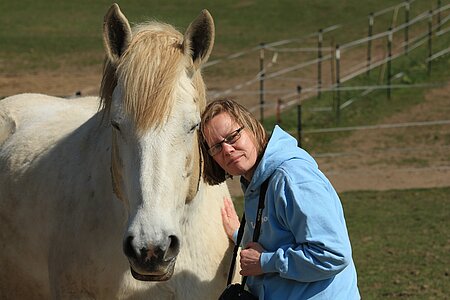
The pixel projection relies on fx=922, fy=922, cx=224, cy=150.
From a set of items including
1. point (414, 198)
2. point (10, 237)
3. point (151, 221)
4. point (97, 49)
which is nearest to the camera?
point (151, 221)

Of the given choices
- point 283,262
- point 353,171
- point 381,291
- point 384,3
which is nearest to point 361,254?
point 381,291

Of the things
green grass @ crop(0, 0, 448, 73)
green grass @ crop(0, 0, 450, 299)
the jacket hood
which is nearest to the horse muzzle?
the jacket hood

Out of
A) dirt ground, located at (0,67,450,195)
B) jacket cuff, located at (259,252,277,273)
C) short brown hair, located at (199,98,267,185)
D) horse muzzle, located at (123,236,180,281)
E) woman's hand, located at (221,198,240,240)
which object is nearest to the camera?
horse muzzle, located at (123,236,180,281)

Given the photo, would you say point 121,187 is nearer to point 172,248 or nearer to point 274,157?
point 172,248

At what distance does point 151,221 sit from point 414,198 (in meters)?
8.60

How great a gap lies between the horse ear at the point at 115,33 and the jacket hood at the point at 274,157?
2.32 ft

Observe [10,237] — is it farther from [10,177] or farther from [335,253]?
[335,253]

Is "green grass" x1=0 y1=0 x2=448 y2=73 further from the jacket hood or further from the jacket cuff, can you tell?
the jacket cuff

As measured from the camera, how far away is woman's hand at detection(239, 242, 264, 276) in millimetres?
3492

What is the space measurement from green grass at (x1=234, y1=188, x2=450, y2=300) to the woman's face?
4431 mm

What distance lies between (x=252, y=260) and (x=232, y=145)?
0.44 meters

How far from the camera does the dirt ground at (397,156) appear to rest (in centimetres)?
1218

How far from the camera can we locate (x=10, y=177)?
506cm

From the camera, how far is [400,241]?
9.60 metres
